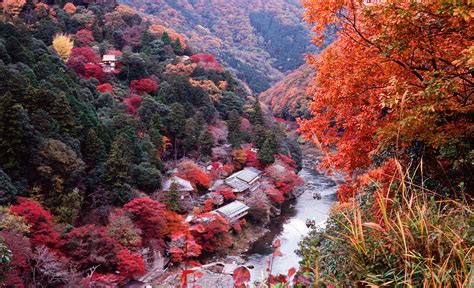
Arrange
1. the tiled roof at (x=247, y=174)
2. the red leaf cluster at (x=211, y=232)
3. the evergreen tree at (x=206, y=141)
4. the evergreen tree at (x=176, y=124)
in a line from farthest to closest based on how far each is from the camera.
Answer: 1. the evergreen tree at (x=206, y=141)
2. the evergreen tree at (x=176, y=124)
3. the tiled roof at (x=247, y=174)
4. the red leaf cluster at (x=211, y=232)

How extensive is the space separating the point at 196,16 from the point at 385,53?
76024 millimetres

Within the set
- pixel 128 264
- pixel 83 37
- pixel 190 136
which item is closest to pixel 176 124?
pixel 190 136

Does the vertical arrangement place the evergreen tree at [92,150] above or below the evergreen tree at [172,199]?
above

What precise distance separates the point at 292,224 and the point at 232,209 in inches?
144

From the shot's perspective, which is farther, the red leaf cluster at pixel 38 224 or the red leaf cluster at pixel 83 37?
the red leaf cluster at pixel 83 37

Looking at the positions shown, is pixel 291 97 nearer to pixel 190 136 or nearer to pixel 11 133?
pixel 190 136

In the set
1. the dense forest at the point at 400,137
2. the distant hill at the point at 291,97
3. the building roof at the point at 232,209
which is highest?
the dense forest at the point at 400,137

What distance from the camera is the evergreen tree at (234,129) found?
25.8 m

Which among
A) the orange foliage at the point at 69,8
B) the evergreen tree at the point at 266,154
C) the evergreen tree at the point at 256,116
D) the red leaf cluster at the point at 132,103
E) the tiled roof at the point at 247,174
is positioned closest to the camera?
the tiled roof at the point at 247,174

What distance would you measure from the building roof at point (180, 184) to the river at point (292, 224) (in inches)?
177

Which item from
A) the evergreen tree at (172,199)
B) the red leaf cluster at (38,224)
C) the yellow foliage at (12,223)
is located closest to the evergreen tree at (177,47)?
the evergreen tree at (172,199)

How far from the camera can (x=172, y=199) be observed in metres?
17.9

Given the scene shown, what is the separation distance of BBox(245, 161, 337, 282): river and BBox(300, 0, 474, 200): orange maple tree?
24.7 ft

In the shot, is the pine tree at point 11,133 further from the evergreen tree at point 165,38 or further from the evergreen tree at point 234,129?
the evergreen tree at point 165,38
